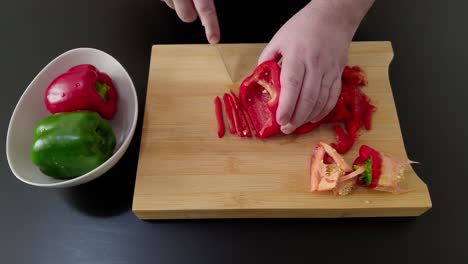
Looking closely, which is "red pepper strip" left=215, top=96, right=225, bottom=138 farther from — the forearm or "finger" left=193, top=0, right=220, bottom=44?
the forearm

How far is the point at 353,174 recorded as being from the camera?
123cm

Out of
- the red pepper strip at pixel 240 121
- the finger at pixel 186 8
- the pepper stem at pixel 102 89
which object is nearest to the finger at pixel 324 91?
the red pepper strip at pixel 240 121

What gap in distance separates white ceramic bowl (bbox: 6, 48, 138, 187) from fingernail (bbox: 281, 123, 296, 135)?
1.63 ft

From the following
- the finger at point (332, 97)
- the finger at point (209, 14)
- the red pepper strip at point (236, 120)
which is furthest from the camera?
the red pepper strip at point (236, 120)

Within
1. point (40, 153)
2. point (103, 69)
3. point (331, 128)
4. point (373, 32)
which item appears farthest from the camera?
point (373, 32)

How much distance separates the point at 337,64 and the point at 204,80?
1.65ft

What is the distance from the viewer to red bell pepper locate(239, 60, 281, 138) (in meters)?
1.30

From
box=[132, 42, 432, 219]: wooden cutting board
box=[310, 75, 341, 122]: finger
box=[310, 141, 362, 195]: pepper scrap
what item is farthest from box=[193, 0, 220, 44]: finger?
box=[310, 141, 362, 195]: pepper scrap

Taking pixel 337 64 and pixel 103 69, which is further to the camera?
pixel 103 69

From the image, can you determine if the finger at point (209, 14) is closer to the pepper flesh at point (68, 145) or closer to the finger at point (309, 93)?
the finger at point (309, 93)

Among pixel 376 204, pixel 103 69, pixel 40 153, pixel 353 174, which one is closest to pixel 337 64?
pixel 353 174

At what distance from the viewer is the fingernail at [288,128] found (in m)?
1.30

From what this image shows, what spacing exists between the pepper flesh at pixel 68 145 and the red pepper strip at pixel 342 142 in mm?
770

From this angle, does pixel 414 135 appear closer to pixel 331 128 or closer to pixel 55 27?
pixel 331 128
